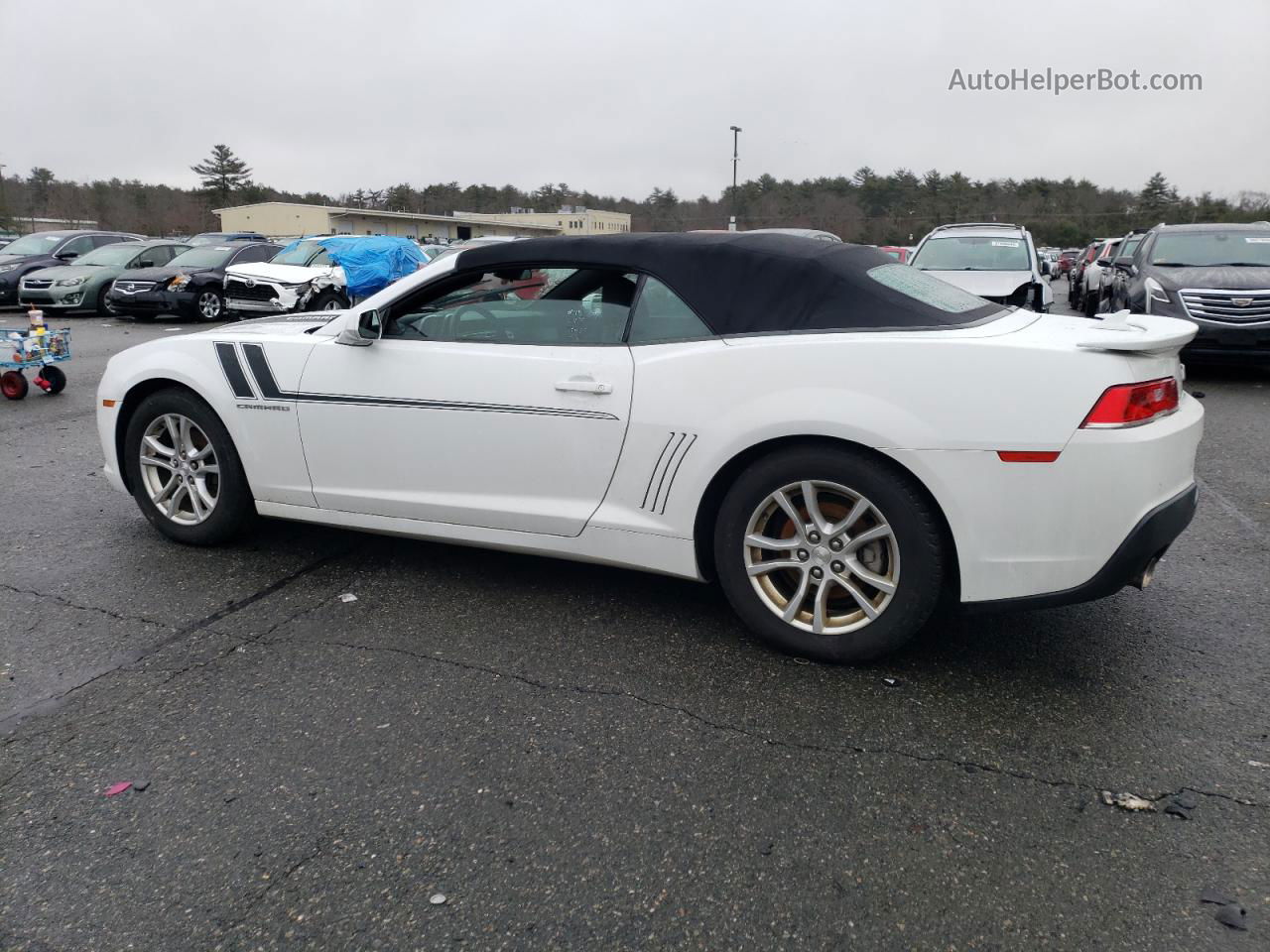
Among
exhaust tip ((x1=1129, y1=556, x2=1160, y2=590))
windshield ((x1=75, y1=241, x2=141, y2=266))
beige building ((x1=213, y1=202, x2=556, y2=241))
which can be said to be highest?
beige building ((x1=213, y1=202, x2=556, y2=241))

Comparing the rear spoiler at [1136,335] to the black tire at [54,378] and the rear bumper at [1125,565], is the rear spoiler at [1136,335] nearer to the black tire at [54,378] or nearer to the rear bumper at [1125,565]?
the rear bumper at [1125,565]

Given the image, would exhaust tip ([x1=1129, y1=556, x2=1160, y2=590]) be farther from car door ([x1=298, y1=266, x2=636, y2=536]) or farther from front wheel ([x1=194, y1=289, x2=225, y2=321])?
front wheel ([x1=194, y1=289, x2=225, y2=321])

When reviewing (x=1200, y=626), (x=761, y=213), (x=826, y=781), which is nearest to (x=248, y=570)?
(x=826, y=781)

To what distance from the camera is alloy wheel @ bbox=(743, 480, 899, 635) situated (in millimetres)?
3322

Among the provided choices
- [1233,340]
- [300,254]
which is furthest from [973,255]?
[300,254]

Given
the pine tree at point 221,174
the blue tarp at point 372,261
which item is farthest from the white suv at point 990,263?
the pine tree at point 221,174

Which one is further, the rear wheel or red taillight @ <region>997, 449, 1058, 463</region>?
the rear wheel

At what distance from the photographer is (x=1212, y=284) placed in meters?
9.95

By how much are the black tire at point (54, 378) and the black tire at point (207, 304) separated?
869 centimetres

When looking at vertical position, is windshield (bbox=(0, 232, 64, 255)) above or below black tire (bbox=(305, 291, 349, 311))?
above

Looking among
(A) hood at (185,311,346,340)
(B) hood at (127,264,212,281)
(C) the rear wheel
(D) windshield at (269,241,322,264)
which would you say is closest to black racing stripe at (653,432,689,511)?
(A) hood at (185,311,346,340)

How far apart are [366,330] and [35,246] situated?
72.4 feet

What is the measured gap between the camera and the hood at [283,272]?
1711 cm

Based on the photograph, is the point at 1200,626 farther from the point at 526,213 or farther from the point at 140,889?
the point at 526,213
